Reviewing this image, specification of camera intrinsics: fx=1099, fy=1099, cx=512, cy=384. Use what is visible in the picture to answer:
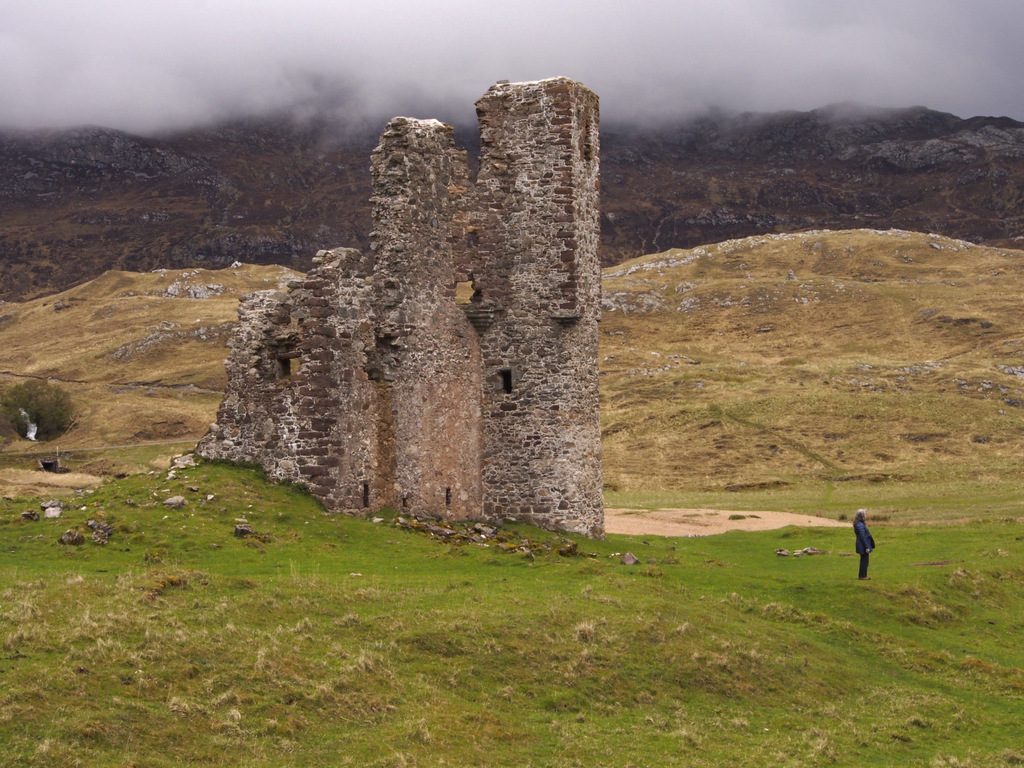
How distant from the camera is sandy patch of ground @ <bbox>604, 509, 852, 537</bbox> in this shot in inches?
1403

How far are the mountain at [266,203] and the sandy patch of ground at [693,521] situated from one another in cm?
12314

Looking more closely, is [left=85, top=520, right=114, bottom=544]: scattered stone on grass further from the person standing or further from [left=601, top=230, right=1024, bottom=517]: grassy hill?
[left=601, top=230, right=1024, bottom=517]: grassy hill

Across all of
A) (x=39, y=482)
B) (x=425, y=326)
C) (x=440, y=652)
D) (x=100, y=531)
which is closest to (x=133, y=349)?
(x=39, y=482)

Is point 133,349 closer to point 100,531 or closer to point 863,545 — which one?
point 100,531

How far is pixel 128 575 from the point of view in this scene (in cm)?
1633

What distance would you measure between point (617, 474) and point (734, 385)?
22.5 m

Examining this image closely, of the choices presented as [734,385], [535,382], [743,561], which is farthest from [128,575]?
[734,385]

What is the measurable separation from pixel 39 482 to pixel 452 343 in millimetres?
22356

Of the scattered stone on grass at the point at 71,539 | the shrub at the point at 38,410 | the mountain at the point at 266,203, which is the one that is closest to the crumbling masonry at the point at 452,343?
the scattered stone on grass at the point at 71,539

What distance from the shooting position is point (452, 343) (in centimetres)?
2708

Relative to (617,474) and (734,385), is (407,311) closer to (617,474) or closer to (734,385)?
(617,474)

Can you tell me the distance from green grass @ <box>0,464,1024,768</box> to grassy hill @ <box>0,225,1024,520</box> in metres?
20.1

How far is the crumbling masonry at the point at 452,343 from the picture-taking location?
23500mm

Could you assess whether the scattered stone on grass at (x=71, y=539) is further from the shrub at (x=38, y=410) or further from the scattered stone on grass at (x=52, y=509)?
the shrub at (x=38, y=410)
